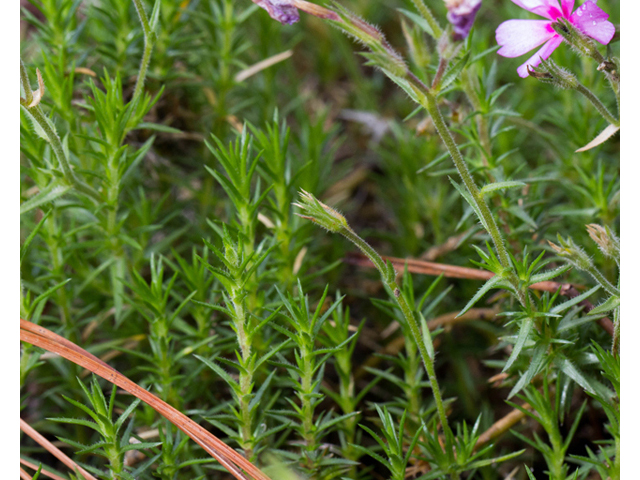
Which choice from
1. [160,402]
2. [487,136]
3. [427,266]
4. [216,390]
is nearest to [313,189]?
[427,266]

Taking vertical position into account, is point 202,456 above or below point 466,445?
below

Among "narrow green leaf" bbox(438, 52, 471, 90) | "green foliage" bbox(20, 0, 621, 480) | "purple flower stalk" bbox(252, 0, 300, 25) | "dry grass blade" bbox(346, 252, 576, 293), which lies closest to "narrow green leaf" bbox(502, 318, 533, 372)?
"green foliage" bbox(20, 0, 621, 480)

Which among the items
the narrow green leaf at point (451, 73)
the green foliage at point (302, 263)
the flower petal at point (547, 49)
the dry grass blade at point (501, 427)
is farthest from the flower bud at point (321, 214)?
the dry grass blade at point (501, 427)

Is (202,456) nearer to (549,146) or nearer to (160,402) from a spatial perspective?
(160,402)

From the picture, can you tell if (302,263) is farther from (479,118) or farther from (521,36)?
(521,36)

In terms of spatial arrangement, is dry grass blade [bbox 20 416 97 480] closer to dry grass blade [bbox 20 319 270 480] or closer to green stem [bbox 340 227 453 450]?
dry grass blade [bbox 20 319 270 480]

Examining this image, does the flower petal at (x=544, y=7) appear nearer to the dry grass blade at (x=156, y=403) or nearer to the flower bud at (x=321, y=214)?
the flower bud at (x=321, y=214)
